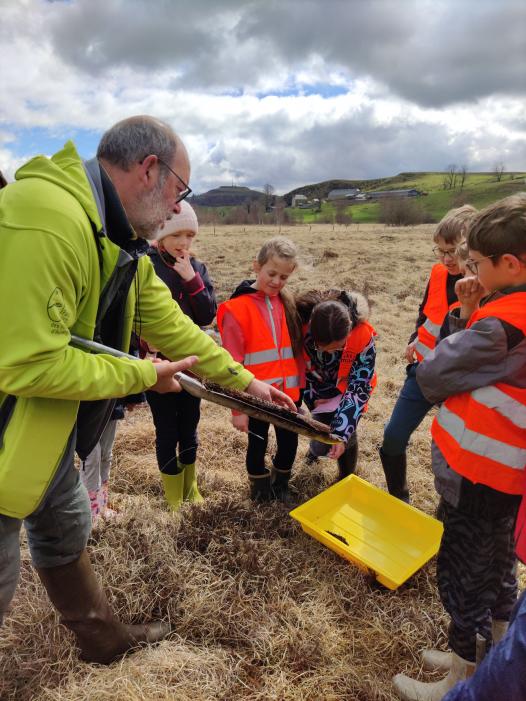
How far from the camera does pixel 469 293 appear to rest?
89.8 inches

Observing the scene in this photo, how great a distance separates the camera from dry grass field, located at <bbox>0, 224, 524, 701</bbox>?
218cm

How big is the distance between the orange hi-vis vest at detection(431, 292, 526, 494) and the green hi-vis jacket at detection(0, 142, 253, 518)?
1.31 m

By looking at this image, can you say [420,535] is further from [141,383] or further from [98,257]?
[98,257]

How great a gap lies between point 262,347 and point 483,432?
172 cm

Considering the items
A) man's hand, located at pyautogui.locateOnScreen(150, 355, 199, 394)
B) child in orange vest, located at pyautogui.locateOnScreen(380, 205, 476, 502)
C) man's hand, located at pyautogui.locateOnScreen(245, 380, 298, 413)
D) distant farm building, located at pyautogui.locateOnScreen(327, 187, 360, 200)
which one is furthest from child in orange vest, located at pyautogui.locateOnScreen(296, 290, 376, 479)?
distant farm building, located at pyautogui.locateOnScreen(327, 187, 360, 200)

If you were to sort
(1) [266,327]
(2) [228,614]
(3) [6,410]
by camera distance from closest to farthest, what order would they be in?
(3) [6,410], (2) [228,614], (1) [266,327]

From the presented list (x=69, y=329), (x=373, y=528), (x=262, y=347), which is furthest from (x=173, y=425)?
(x=69, y=329)

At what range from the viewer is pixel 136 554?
285cm

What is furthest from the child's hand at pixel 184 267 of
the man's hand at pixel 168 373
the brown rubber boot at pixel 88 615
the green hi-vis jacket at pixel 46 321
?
the brown rubber boot at pixel 88 615

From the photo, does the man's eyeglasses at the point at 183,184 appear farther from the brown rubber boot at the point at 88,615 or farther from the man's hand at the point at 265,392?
the brown rubber boot at the point at 88,615

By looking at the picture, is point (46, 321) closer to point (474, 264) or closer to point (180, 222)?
point (180, 222)

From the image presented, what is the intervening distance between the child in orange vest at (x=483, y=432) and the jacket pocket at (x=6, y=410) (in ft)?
5.42

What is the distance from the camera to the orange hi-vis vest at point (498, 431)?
1786 millimetres

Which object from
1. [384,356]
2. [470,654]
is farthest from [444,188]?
[470,654]
